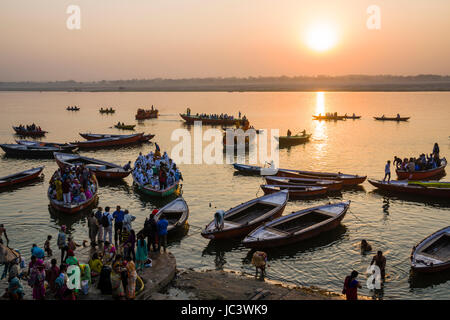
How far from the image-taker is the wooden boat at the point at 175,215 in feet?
69.1

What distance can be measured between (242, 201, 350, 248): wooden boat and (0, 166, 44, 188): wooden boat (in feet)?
73.7

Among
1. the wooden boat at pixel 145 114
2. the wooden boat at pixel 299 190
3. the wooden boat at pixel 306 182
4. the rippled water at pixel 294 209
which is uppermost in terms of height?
the wooden boat at pixel 145 114

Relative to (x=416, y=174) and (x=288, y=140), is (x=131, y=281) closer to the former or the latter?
(x=416, y=174)

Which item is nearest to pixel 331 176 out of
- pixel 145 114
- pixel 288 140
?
pixel 288 140

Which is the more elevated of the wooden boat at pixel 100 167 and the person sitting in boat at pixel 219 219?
the wooden boat at pixel 100 167

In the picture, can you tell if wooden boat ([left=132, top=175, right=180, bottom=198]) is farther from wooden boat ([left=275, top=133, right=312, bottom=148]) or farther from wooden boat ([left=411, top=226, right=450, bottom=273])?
wooden boat ([left=275, top=133, right=312, bottom=148])

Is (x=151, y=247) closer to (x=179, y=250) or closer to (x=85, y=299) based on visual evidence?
(x=179, y=250)

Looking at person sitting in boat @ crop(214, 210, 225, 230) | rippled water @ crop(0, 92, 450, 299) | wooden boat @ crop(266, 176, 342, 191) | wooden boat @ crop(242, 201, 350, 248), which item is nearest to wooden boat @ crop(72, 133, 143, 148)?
rippled water @ crop(0, 92, 450, 299)

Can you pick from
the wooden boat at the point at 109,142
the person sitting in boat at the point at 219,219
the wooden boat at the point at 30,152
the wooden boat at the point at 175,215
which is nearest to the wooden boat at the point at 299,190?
the wooden boat at the point at 175,215

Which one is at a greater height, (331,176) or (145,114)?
(145,114)

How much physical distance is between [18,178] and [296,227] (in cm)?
2391

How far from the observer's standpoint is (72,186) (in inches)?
992

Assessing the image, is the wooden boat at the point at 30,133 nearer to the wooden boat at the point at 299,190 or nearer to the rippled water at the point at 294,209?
the rippled water at the point at 294,209

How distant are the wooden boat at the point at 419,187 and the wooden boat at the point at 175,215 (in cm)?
1640
